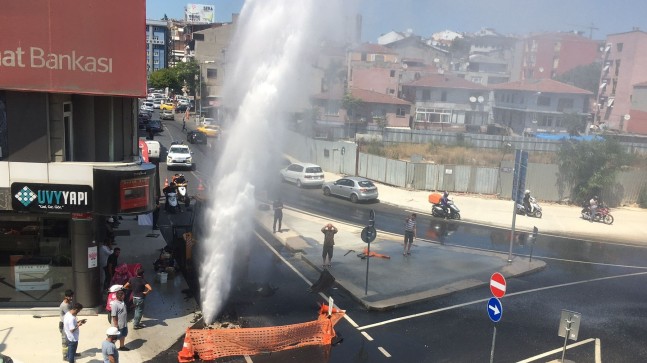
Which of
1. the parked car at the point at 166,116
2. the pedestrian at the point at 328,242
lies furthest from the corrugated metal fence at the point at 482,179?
the parked car at the point at 166,116

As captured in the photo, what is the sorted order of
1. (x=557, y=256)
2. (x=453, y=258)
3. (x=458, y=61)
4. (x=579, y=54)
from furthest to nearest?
1. (x=458, y=61)
2. (x=579, y=54)
3. (x=557, y=256)
4. (x=453, y=258)

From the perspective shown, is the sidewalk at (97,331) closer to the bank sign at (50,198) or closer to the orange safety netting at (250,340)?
the orange safety netting at (250,340)

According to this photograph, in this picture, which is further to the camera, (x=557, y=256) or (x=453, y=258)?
(x=557, y=256)

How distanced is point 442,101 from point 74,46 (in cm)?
6379

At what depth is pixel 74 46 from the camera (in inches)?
458

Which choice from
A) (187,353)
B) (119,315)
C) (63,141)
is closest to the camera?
(187,353)

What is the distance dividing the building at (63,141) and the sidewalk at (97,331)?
630 mm

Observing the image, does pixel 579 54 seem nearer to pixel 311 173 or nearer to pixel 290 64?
pixel 311 173

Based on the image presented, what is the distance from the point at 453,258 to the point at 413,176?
50.3 feet

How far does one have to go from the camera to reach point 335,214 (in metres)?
27.0

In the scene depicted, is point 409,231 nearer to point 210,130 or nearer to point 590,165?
point 590,165

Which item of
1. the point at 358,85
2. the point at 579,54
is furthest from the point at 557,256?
the point at 579,54

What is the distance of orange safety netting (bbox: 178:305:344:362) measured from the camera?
10.8m

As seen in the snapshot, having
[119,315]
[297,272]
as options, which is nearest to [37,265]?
[119,315]
